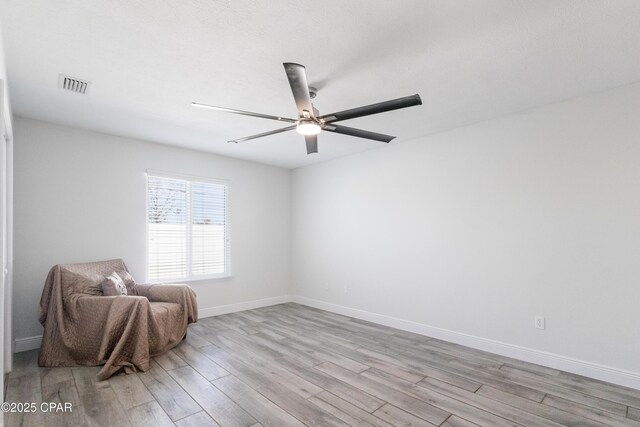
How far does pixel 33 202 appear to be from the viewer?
357 cm

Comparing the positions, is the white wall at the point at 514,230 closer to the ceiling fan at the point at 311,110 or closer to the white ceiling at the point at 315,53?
the white ceiling at the point at 315,53

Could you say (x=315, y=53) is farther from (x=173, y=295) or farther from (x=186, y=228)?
(x=186, y=228)

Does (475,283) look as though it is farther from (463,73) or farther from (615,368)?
(463,73)

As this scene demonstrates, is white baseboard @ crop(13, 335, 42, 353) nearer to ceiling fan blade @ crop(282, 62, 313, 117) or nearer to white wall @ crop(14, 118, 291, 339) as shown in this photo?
white wall @ crop(14, 118, 291, 339)

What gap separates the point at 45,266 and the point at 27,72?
2195 millimetres

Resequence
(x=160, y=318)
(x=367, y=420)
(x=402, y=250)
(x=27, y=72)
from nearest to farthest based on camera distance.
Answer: (x=367, y=420) → (x=27, y=72) → (x=160, y=318) → (x=402, y=250)

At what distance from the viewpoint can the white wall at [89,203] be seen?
11.6 feet

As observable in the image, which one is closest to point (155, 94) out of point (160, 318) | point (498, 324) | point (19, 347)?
point (160, 318)

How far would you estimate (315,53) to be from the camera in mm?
2283

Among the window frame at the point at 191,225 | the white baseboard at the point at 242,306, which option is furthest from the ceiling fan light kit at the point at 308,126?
the white baseboard at the point at 242,306

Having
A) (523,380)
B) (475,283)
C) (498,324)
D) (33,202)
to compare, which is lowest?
(523,380)

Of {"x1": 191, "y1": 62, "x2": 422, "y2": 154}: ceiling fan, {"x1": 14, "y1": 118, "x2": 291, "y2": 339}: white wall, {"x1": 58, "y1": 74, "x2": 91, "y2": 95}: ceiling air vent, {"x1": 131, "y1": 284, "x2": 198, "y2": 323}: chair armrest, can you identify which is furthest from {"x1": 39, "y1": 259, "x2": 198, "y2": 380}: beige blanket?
{"x1": 191, "y1": 62, "x2": 422, "y2": 154}: ceiling fan

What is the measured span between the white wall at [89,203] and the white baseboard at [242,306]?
78 millimetres

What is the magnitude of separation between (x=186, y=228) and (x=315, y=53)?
3.53 meters
